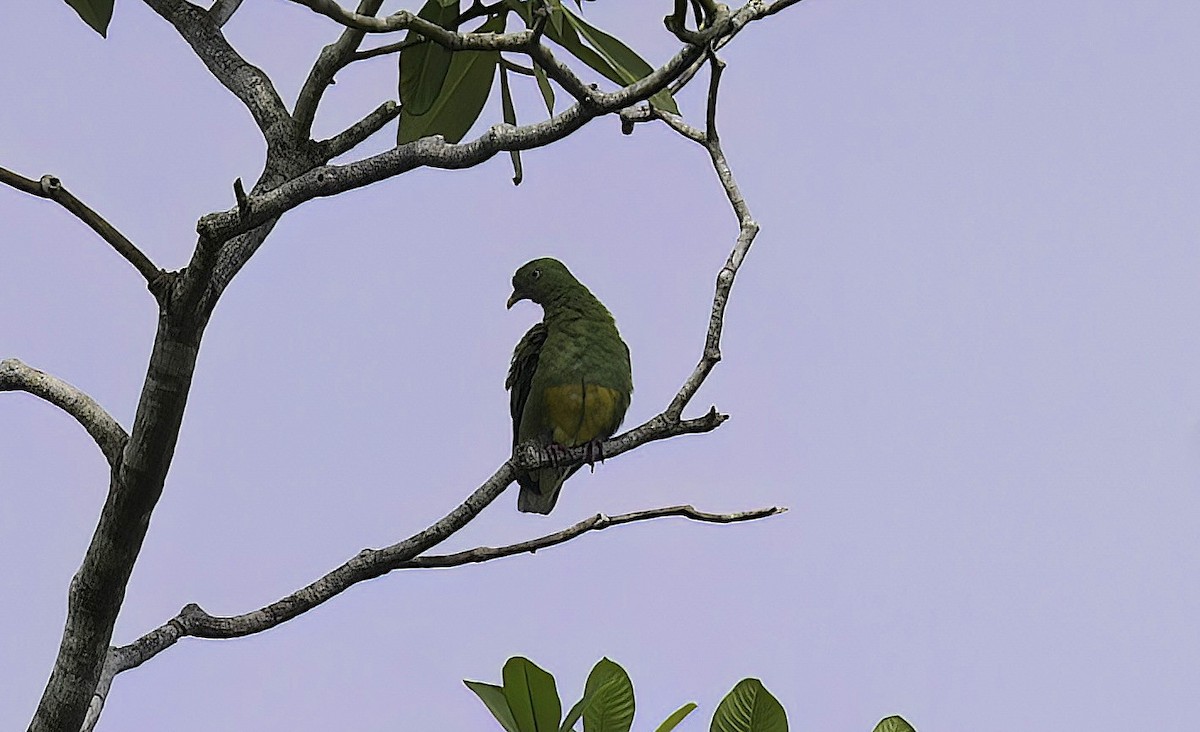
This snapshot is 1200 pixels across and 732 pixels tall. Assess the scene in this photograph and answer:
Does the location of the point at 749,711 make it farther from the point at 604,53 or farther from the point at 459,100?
the point at 459,100

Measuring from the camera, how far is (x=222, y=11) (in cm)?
230

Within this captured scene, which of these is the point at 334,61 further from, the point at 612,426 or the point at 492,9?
the point at 612,426

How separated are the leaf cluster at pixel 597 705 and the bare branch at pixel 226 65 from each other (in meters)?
1.03

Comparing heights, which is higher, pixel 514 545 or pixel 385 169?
pixel 385 169

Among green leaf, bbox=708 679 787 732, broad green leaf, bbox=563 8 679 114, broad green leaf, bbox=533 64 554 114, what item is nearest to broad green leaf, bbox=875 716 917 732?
green leaf, bbox=708 679 787 732

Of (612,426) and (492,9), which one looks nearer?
(492,9)

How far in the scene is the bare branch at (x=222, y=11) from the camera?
2.29 meters

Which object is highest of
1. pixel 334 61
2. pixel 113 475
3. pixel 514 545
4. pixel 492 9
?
pixel 492 9

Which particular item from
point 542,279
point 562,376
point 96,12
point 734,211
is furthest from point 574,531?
point 542,279

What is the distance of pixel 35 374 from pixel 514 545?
2.83ft

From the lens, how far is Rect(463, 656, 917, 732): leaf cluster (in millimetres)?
2197

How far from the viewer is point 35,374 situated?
2.11 metres

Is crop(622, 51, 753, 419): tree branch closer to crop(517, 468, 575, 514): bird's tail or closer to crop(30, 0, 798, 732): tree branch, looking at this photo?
crop(30, 0, 798, 732): tree branch

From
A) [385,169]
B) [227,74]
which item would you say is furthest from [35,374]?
[385,169]
